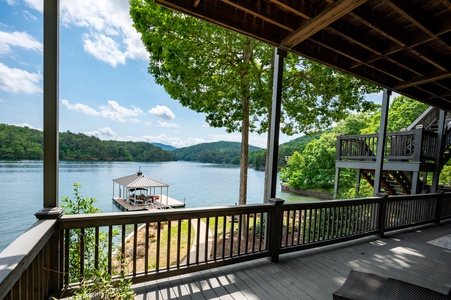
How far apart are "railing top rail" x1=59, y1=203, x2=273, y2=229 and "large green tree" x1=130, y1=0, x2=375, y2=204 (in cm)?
469

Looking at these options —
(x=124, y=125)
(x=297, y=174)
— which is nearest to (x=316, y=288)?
(x=297, y=174)

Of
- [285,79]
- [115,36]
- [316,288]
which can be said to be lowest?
[316,288]

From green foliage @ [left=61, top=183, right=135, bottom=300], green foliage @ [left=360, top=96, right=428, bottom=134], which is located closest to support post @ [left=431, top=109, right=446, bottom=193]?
green foliage @ [left=61, top=183, right=135, bottom=300]

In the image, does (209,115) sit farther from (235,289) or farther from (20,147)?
(235,289)

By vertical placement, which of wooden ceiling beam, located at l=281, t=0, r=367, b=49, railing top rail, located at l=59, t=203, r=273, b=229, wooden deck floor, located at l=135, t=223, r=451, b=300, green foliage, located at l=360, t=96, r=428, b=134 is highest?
green foliage, located at l=360, t=96, r=428, b=134

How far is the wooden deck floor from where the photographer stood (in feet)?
8.20

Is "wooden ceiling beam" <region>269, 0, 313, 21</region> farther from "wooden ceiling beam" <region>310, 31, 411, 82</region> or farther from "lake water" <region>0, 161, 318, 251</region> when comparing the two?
"lake water" <region>0, 161, 318, 251</region>

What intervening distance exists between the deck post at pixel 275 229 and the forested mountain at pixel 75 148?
287cm

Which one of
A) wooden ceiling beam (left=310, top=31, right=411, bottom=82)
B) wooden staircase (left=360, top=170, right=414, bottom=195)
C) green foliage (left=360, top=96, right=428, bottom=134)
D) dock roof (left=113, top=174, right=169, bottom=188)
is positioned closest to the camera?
wooden ceiling beam (left=310, top=31, right=411, bottom=82)

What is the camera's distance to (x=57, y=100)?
2082mm

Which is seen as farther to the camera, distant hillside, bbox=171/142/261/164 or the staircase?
distant hillside, bbox=171/142/261/164

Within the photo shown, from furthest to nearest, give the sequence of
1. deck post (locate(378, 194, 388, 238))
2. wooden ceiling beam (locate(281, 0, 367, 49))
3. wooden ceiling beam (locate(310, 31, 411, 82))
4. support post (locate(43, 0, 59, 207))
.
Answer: deck post (locate(378, 194, 388, 238))
wooden ceiling beam (locate(310, 31, 411, 82))
wooden ceiling beam (locate(281, 0, 367, 49))
support post (locate(43, 0, 59, 207))

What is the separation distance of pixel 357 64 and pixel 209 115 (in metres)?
4.79

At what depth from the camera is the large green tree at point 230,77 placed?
20.1ft
